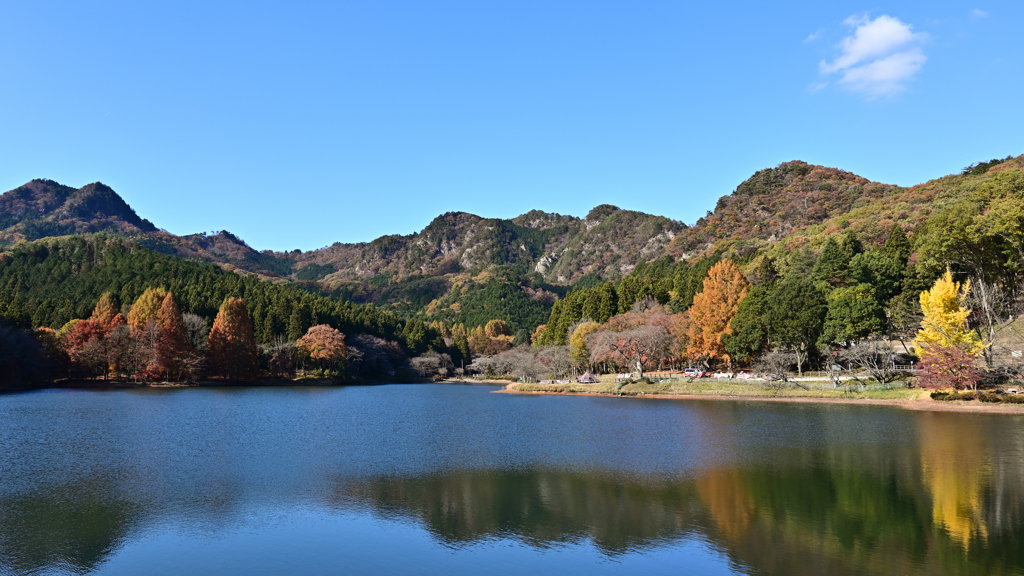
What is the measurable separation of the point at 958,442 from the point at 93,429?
46.3 metres

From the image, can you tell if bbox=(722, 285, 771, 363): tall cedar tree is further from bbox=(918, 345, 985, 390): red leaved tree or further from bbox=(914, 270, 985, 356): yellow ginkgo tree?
bbox=(918, 345, 985, 390): red leaved tree

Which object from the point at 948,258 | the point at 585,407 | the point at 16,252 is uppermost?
the point at 16,252

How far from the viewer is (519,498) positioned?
20.2m

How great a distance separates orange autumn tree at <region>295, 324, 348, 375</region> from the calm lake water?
64501mm

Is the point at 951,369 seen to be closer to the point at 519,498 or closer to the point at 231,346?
the point at 519,498

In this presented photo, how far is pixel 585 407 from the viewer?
53.2 metres

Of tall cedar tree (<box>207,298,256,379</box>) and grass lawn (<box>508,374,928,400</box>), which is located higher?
tall cedar tree (<box>207,298,256,379</box>)

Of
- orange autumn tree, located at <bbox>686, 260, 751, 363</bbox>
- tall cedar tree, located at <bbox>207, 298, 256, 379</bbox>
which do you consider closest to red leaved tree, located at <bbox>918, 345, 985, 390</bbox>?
orange autumn tree, located at <bbox>686, 260, 751, 363</bbox>

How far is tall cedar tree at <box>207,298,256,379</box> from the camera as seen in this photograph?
91.1m

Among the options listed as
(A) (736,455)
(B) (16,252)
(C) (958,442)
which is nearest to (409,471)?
(A) (736,455)

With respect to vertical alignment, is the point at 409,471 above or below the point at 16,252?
below

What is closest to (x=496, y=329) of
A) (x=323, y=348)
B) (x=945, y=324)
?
(x=323, y=348)

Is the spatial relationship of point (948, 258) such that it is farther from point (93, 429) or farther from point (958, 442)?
point (93, 429)

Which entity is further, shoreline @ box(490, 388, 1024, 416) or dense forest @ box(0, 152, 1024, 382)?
dense forest @ box(0, 152, 1024, 382)
